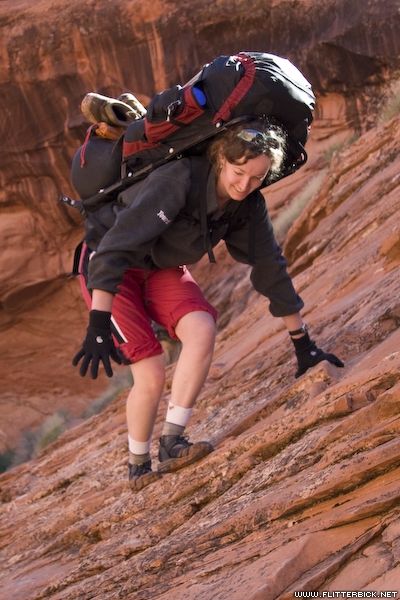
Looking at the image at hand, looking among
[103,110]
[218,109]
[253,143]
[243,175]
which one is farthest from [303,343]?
[103,110]

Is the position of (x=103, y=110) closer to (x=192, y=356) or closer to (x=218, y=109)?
(x=218, y=109)

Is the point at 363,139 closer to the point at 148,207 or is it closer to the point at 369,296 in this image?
the point at 369,296

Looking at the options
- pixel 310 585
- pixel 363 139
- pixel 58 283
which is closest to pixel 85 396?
pixel 58 283

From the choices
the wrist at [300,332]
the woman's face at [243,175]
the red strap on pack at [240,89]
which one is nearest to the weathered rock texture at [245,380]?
the wrist at [300,332]

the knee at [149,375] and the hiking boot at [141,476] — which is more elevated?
the knee at [149,375]

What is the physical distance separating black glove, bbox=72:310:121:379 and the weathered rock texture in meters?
0.64

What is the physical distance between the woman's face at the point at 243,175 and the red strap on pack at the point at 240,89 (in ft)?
0.59

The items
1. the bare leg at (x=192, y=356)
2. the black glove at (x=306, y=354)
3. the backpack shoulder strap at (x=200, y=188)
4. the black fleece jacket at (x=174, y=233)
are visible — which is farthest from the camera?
the black glove at (x=306, y=354)

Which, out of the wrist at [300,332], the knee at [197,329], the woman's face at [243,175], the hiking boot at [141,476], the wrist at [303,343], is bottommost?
the hiking boot at [141,476]

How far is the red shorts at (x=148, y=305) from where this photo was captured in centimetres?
359

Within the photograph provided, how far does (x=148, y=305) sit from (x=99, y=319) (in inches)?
21.1

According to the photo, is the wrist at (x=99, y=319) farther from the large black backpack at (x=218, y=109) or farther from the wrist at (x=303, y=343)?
the wrist at (x=303, y=343)

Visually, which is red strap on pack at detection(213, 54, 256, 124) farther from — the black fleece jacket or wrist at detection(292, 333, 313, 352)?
wrist at detection(292, 333, 313, 352)

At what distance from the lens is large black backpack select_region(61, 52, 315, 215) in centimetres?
326
